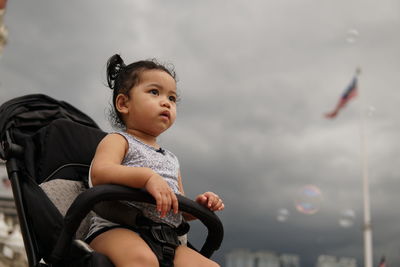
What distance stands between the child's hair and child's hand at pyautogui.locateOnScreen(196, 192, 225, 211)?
680 mm

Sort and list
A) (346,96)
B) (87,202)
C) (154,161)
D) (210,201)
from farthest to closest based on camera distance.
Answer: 1. (346,96)
2. (154,161)
3. (210,201)
4. (87,202)

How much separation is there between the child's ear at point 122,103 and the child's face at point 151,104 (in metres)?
0.01

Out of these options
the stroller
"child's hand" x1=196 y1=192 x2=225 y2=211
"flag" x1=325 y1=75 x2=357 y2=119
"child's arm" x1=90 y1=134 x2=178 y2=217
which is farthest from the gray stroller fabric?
"flag" x1=325 y1=75 x2=357 y2=119

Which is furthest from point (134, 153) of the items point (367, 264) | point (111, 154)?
point (367, 264)

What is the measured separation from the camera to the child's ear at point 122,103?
9.75 feet

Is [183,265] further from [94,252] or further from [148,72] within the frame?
[148,72]

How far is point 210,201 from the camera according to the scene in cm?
273

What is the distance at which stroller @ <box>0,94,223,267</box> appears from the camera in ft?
7.68

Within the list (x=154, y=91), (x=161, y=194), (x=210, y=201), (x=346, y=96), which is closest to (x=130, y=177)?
(x=161, y=194)

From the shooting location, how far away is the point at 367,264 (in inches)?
888

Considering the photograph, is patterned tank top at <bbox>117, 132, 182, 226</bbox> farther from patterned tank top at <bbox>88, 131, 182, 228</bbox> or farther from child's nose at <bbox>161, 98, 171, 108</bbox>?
child's nose at <bbox>161, 98, 171, 108</bbox>

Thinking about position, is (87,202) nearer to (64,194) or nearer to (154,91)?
(64,194)

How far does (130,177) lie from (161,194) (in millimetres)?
182

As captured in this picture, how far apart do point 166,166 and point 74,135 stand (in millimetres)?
803
